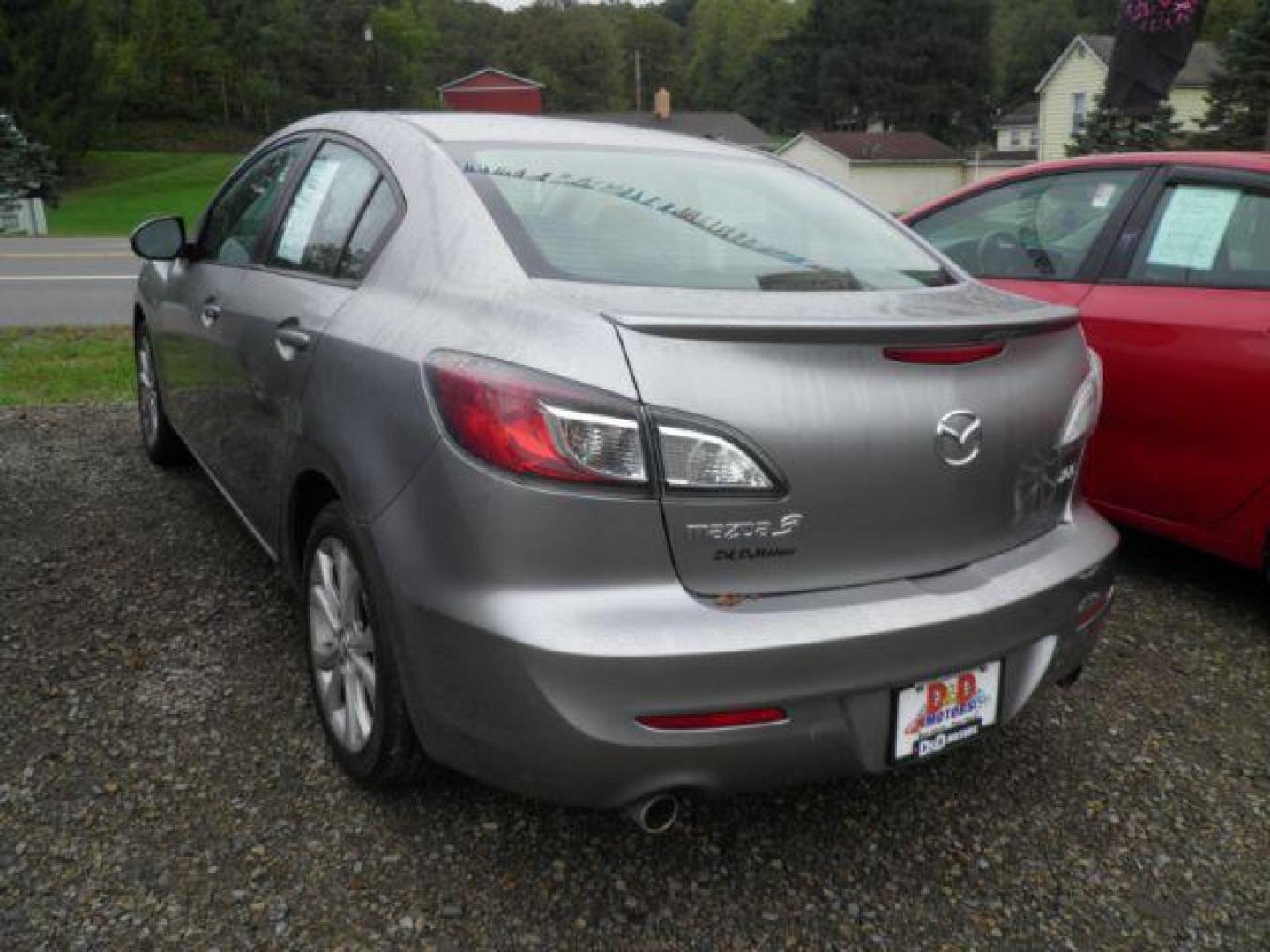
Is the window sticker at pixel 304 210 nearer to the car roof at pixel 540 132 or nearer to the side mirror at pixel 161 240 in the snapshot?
the car roof at pixel 540 132

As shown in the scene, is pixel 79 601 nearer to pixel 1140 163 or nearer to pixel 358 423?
pixel 358 423

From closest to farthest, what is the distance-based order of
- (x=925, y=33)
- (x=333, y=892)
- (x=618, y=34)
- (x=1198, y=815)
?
(x=333, y=892)
(x=1198, y=815)
(x=925, y=33)
(x=618, y=34)

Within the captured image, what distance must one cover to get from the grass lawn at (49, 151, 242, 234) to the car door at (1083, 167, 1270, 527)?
26126 mm

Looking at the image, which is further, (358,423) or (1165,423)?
(1165,423)

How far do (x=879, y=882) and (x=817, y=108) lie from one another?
86553mm

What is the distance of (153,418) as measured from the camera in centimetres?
511

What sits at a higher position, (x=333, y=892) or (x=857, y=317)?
(x=857, y=317)

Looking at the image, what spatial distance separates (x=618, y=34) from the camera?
405 feet

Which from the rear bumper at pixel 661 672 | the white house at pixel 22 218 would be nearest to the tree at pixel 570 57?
the white house at pixel 22 218

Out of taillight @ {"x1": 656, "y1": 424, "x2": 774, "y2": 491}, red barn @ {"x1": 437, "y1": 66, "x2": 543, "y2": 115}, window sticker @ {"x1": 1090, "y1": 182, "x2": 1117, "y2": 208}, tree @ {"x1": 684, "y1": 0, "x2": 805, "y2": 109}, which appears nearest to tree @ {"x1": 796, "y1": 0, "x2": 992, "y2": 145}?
red barn @ {"x1": 437, "y1": 66, "x2": 543, "y2": 115}

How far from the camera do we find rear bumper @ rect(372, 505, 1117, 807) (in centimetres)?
192

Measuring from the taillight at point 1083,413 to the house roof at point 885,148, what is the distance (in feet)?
167

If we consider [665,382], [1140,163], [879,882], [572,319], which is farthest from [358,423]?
[1140,163]

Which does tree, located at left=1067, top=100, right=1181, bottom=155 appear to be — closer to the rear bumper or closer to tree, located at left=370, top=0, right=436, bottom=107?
the rear bumper
